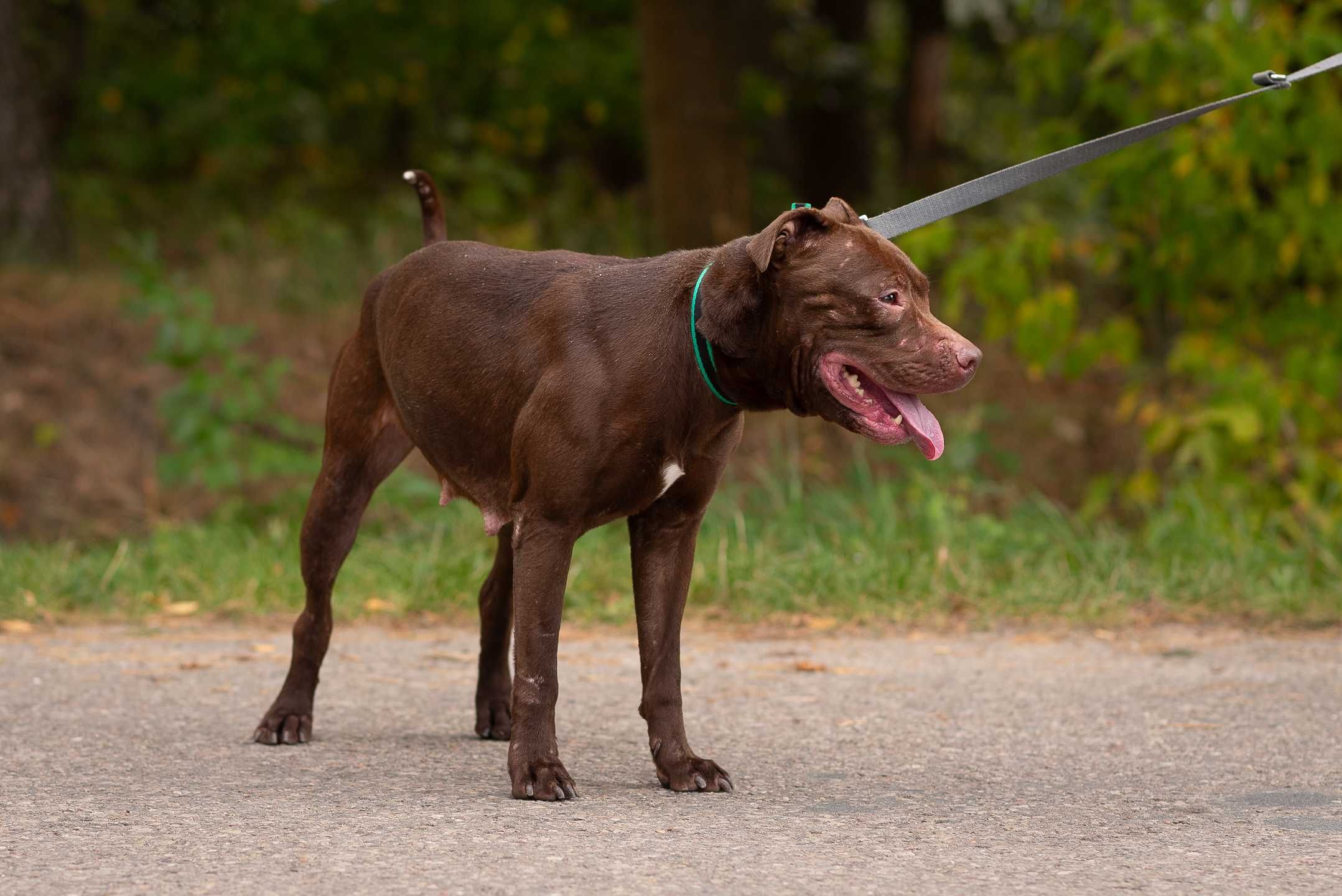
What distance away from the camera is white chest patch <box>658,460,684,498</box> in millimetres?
4234

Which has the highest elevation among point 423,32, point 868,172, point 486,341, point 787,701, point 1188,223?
point 423,32

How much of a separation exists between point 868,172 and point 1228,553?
32.1ft

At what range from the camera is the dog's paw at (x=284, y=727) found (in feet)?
16.3

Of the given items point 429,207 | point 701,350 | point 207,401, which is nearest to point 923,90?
point 207,401

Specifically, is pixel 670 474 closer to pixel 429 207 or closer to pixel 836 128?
pixel 429 207

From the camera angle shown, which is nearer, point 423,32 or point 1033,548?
point 1033,548

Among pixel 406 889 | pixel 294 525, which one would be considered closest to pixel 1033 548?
pixel 294 525

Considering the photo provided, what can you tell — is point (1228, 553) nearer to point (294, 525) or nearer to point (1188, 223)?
point (1188, 223)

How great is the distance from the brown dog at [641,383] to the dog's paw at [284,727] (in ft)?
0.05

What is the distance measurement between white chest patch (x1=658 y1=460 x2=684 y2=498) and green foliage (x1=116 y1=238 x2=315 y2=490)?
4768mm

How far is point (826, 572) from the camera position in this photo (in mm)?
7270

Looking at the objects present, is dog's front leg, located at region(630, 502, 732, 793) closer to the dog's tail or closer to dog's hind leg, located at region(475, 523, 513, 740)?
dog's hind leg, located at region(475, 523, 513, 740)

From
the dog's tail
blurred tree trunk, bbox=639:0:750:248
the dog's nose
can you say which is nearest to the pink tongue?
the dog's nose

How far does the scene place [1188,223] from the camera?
29.5ft
